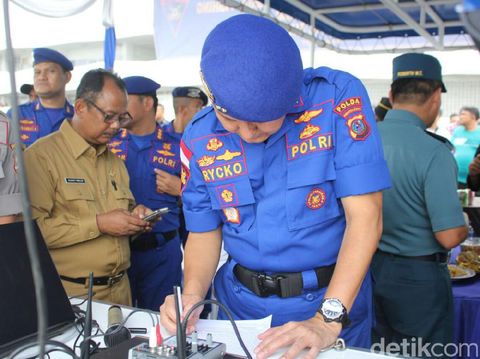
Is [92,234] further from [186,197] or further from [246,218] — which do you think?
[246,218]

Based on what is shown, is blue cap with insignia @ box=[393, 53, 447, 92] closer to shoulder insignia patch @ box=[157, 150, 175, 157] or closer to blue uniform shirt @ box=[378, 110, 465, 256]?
blue uniform shirt @ box=[378, 110, 465, 256]

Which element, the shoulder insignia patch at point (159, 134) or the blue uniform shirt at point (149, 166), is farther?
the shoulder insignia patch at point (159, 134)

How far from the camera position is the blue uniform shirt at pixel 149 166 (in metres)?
3.03

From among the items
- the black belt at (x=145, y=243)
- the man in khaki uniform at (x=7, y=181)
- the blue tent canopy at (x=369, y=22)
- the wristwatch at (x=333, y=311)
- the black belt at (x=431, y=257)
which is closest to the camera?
the wristwatch at (x=333, y=311)

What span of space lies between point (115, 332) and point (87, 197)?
853 millimetres

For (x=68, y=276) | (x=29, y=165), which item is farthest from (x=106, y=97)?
(x=68, y=276)

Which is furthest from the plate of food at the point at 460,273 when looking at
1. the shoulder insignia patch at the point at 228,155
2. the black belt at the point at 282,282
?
the shoulder insignia patch at the point at 228,155

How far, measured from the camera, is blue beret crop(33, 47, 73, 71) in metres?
3.54

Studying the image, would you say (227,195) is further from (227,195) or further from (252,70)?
(252,70)

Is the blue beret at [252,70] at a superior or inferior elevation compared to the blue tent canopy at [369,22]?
inferior

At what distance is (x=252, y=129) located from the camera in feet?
3.76

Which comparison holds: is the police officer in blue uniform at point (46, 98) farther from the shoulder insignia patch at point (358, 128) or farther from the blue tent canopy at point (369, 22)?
the shoulder insignia patch at point (358, 128)

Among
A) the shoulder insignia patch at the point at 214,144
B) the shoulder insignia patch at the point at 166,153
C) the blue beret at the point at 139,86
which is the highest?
the blue beret at the point at 139,86

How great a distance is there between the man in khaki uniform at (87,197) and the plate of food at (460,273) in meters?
1.38
